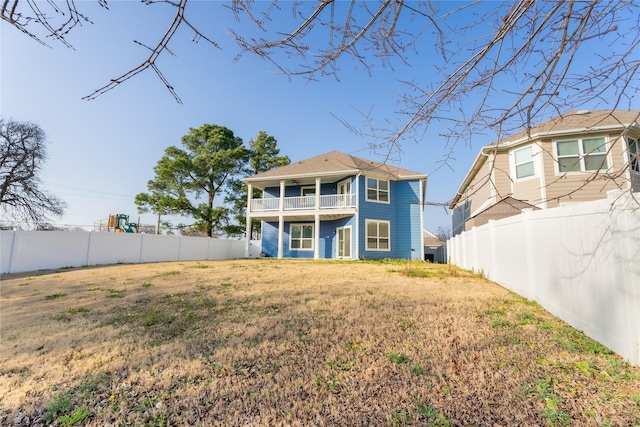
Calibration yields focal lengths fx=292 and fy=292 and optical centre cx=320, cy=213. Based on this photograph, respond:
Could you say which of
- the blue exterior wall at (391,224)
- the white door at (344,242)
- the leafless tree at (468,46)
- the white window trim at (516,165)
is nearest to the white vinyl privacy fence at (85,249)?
the blue exterior wall at (391,224)

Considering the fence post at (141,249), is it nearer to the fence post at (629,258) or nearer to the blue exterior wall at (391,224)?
the blue exterior wall at (391,224)

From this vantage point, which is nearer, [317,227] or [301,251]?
[317,227]

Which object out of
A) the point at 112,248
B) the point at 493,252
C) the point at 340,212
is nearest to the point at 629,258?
the point at 493,252

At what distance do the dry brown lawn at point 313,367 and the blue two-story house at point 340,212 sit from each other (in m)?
11.5

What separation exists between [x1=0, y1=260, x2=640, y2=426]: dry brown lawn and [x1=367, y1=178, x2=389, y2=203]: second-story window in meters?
12.2

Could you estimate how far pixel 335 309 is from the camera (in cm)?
457

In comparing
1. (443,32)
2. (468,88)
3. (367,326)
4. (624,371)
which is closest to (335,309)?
(367,326)

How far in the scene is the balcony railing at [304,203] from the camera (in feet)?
54.4

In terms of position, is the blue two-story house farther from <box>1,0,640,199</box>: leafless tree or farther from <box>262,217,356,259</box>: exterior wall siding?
<box>1,0,640,199</box>: leafless tree

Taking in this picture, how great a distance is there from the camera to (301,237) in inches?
739

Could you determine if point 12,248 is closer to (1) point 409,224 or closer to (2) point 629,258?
(2) point 629,258

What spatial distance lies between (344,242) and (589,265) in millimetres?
14076

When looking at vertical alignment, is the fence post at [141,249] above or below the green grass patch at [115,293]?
above

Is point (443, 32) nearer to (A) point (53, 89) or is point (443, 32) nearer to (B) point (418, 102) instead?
(B) point (418, 102)
